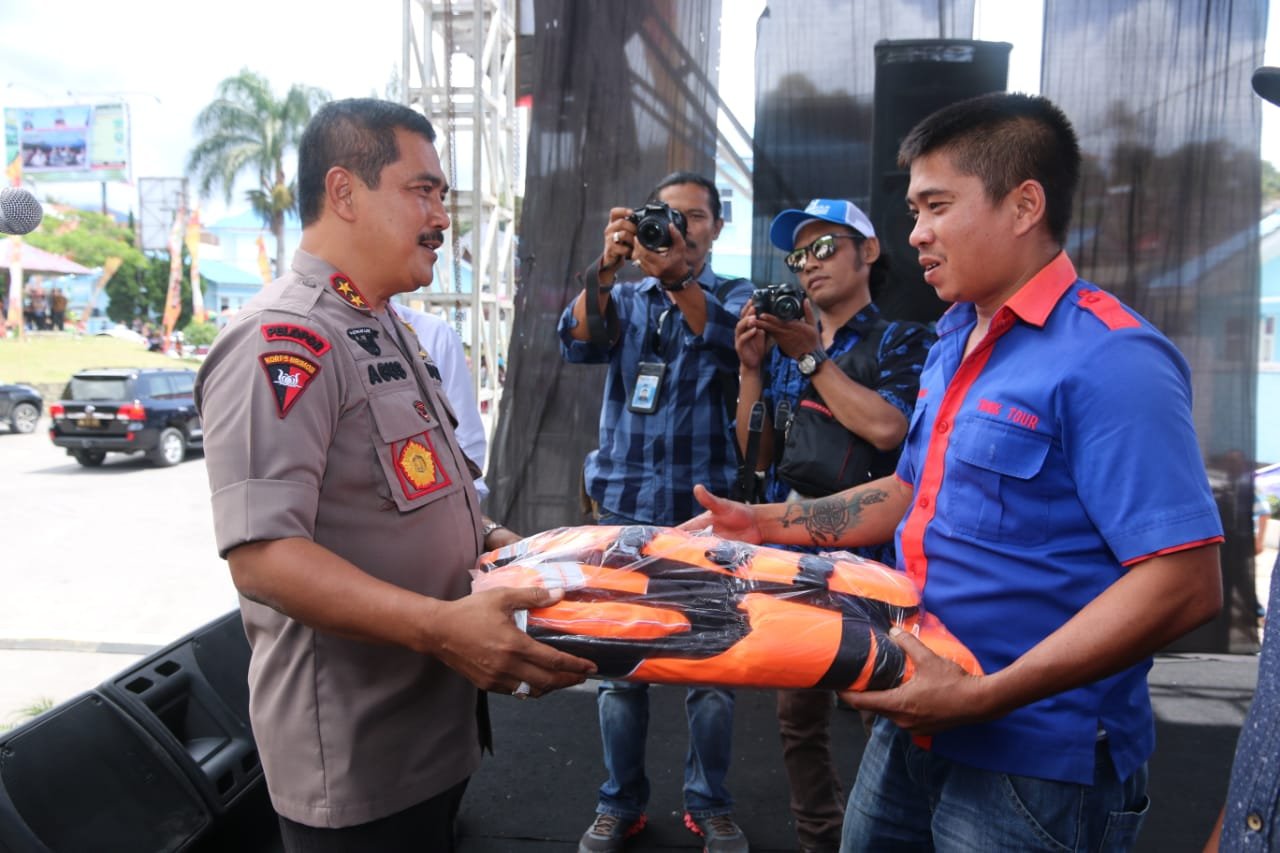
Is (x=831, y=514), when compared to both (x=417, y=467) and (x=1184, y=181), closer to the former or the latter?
(x=417, y=467)

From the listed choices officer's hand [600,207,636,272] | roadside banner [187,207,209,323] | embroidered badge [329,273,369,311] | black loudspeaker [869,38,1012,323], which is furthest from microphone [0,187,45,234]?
roadside banner [187,207,209,323]

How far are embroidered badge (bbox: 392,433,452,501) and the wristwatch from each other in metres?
1.14

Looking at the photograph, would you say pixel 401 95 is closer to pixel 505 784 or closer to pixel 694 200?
pixel 694 200

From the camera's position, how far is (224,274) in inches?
1767

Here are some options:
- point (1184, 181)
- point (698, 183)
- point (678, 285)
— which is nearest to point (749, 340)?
point (678, 285)

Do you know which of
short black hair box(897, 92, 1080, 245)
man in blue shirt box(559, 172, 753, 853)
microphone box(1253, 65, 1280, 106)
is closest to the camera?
microphone box(1253, 65, 1280, 106)

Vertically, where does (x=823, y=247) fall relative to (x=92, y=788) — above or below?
above

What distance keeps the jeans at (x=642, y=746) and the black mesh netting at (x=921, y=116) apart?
2176 millimetres

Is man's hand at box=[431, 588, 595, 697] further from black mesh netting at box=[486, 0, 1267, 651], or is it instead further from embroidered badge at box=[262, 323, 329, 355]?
black mesh netting at box=[486, 0, 1267, 651]

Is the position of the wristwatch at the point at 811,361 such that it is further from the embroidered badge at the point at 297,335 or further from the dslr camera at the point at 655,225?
the embroidered badge at the point at 297,335

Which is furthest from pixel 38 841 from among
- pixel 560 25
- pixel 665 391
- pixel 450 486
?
A: pixel 560 25

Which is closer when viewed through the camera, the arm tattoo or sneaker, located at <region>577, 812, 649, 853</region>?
the arm tattoo

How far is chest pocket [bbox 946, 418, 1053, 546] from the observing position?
124 cm

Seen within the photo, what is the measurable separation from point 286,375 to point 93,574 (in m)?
6.74
